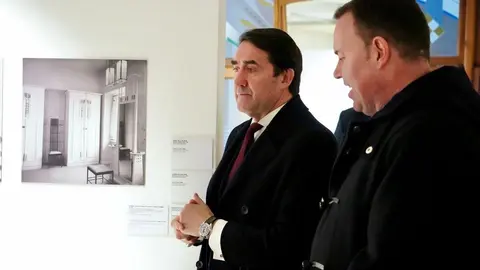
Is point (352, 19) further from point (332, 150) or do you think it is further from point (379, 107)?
point (332, 150)

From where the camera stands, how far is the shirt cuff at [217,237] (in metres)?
1.52

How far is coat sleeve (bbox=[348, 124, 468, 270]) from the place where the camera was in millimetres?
842

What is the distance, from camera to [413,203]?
0.84 m

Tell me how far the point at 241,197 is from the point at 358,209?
0.62 metres

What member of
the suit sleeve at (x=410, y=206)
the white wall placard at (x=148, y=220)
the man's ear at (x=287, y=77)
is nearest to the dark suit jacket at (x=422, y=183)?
A: the suit sleeve at (x=410, y=206)

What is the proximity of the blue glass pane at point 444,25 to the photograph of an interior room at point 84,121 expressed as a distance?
127 cm

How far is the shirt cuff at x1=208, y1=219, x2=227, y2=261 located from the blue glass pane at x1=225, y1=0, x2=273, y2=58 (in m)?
0.98

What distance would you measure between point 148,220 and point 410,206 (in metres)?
1.48

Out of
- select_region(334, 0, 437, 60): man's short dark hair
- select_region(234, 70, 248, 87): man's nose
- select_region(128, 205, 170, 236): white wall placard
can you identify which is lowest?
select_region(128, 205, 170, 236): white wall placard

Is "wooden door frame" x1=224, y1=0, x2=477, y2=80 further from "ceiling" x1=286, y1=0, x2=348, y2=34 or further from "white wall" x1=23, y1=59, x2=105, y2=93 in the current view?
"white wall" x1=23, y1=59, x2=105, y2=93

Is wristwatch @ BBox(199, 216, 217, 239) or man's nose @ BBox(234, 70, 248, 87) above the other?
man's nose @ BBox(234, 70, 248, 87)

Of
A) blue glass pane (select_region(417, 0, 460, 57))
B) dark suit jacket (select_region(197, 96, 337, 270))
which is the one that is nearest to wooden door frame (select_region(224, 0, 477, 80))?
blue glass pane (select_region(417, 0, 460, 57))

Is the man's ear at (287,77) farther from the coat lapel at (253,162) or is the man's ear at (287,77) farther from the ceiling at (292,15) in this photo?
the ceiling at (292,15)

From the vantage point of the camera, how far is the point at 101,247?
7.05 feet
